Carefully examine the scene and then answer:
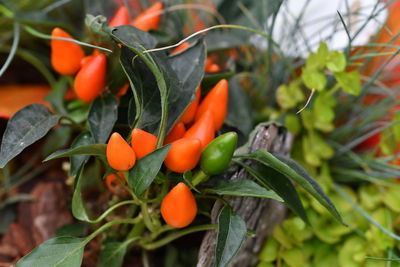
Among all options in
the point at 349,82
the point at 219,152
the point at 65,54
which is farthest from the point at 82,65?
the point at 349,82

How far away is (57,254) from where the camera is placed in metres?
0.45

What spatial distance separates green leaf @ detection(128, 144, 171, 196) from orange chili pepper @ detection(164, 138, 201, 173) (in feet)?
0.07

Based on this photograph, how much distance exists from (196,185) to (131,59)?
6.0 inches

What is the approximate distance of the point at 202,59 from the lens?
1.70 feet

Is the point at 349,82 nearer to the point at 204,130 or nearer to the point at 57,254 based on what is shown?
the point at 204,130

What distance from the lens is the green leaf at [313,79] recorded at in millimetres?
570

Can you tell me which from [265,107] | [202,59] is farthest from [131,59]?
[265,107]

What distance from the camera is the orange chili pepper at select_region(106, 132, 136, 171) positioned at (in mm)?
422

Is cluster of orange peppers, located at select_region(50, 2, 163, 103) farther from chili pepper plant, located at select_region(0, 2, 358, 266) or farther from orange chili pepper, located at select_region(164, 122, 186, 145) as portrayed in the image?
orange chili pepper, located at select_region(164, 122, 186, 145)

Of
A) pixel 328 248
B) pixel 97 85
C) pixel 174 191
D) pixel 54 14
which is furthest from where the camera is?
Answer: pixel 54 14

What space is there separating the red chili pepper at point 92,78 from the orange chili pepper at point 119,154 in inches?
5.3

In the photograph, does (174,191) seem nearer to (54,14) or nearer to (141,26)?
(141,26)

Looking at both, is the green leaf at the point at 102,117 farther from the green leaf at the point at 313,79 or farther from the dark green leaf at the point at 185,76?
the green leaf at the point at 313,79

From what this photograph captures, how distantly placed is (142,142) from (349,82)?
0.93 ft
